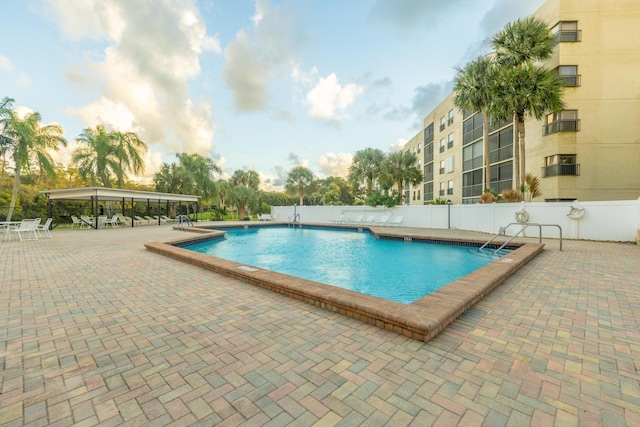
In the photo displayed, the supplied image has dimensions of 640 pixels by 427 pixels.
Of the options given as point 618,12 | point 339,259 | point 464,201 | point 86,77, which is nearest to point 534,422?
point 339,259

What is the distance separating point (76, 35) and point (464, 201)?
87.2ft

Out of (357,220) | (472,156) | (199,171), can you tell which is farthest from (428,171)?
(199,171)

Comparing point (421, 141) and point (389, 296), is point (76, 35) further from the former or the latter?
point (421, 141)

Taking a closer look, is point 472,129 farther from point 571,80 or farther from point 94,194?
point 94,194

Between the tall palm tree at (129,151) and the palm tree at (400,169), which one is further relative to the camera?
the palm tree at (400,169)

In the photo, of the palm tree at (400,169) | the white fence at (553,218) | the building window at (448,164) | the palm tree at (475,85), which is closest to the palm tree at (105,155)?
the palm tree at (400,169)

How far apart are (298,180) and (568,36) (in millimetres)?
32380

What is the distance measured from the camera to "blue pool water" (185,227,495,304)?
5.98 m

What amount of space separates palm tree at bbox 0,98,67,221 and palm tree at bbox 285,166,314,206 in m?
27.3

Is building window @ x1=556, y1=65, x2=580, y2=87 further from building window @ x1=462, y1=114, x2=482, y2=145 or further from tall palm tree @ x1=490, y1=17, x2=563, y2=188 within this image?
building window @ x1=462, y1=114, x2=482, y2=145

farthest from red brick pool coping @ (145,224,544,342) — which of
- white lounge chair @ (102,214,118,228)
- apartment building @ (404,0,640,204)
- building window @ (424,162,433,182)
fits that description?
building window @ (424,162,433,182)

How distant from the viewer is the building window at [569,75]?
14344 millimetres

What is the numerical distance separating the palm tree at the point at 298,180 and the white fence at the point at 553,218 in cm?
2627

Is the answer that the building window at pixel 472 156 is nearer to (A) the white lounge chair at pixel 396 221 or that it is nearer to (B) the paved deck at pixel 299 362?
(A) the white lounge chair at pixel 396 221
